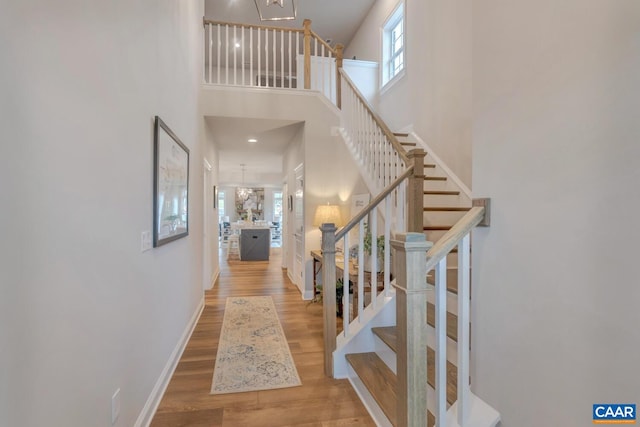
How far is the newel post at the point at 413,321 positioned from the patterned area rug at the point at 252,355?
1.43 meters

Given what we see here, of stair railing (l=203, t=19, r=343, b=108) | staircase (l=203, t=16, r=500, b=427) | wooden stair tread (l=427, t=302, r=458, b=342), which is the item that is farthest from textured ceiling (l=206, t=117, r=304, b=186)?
wooden stair tread (l=427, t=302, r=458, b=342)

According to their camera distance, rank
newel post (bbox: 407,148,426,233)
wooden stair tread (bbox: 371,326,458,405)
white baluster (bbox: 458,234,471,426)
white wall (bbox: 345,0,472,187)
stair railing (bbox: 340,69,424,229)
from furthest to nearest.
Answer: white wall (bbox: 345,0,472,187)
stair railing (bbox: 340,69,424,229)
newel post (bbox: 407,148,426,233)
wooden stair tread (bbox: 371,326,458,405)
white baluster (bbox: 458,234,471,426)

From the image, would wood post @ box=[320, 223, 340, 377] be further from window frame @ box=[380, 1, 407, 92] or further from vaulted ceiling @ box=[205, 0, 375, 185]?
window frame @ box=[380, 1, 407, 92]

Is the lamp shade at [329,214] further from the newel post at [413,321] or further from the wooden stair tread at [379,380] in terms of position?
the newel post at [413,321]

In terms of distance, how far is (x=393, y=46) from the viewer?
5.61 metres

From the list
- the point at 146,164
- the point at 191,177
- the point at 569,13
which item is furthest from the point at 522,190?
the point at 191,177

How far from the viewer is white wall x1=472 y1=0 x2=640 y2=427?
2.89 feet

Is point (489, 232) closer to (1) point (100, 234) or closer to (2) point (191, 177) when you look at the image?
(1) point (100, 234)

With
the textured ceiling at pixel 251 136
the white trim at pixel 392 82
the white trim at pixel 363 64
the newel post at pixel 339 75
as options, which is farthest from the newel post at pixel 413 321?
the white trim at pixel 363 64

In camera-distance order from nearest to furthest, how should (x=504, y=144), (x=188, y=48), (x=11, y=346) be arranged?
(x=11, y=346)
(x=504, y=144)
(x=188, y=48)

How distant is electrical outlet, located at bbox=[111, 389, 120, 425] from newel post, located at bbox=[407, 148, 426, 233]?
2.18 metres

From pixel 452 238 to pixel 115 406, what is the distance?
173 cm

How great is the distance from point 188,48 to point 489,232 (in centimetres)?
336

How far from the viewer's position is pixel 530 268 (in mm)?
1160
